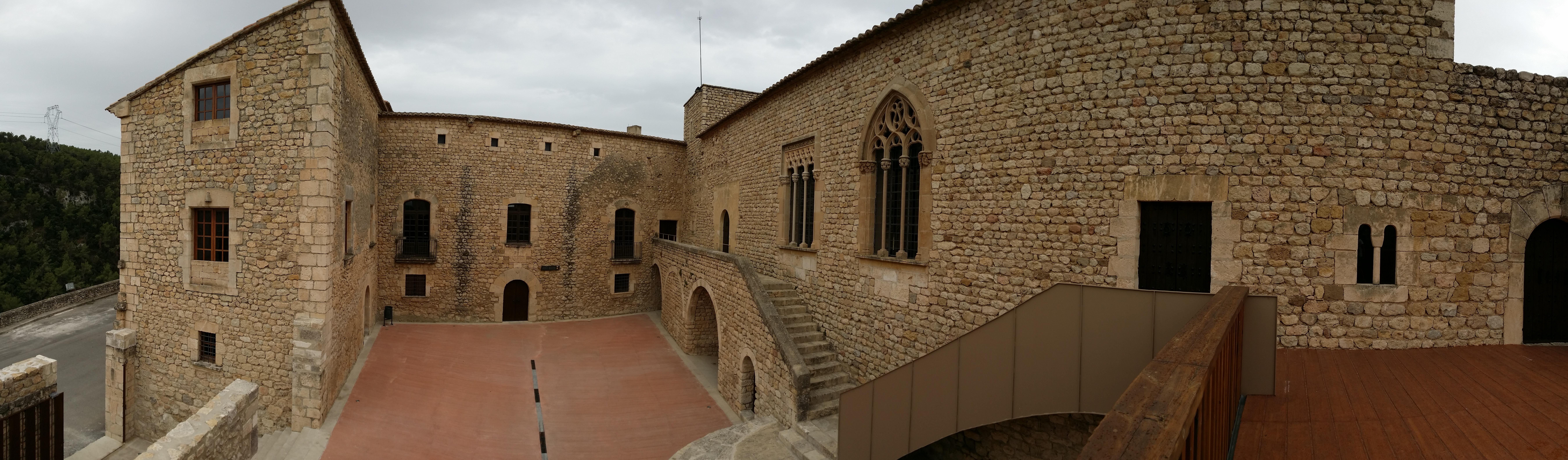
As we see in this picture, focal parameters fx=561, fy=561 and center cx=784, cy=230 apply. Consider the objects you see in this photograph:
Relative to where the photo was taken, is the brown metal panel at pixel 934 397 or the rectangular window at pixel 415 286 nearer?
the brown metal panel at pixel 934 397

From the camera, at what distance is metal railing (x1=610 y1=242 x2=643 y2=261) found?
19016 mm

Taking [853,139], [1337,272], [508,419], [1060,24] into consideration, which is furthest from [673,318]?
[1337,272]

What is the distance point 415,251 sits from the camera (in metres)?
16.8

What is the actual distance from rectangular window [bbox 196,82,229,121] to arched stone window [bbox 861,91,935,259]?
35.6ft

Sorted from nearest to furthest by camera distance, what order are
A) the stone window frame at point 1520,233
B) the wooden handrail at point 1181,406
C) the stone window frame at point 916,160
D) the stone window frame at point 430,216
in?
1. the wooden handrail at point 1181,406
2. the stone window frame at point 1520,233
3. the stone window frame at point 916,160
4. the stone window frame at point 430,216

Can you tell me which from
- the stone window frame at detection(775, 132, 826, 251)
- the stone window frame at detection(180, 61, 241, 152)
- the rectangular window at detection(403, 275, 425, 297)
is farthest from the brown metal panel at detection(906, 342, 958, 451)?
the rectangular window at detection(403, 275, 425, 297)

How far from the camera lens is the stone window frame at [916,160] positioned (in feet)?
26.0

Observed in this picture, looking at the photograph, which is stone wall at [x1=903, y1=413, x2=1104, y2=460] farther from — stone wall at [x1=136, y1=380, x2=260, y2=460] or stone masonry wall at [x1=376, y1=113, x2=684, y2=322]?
stone masonry wall at [x1=376, y1=113, x2=684, y2=322]

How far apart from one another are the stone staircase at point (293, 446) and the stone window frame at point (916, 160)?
8.76 meters

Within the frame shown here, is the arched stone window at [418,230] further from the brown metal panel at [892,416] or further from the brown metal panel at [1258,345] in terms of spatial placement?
the brown metal panel at [1258,345]

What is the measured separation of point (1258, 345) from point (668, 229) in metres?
17.8

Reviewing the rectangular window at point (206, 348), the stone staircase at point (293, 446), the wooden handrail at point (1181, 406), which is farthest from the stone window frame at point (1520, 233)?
the rectangular window at point (206, 348)

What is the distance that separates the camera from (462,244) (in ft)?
56.0

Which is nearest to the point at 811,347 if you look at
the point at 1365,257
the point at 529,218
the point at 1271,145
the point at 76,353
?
the point at 1271,145
